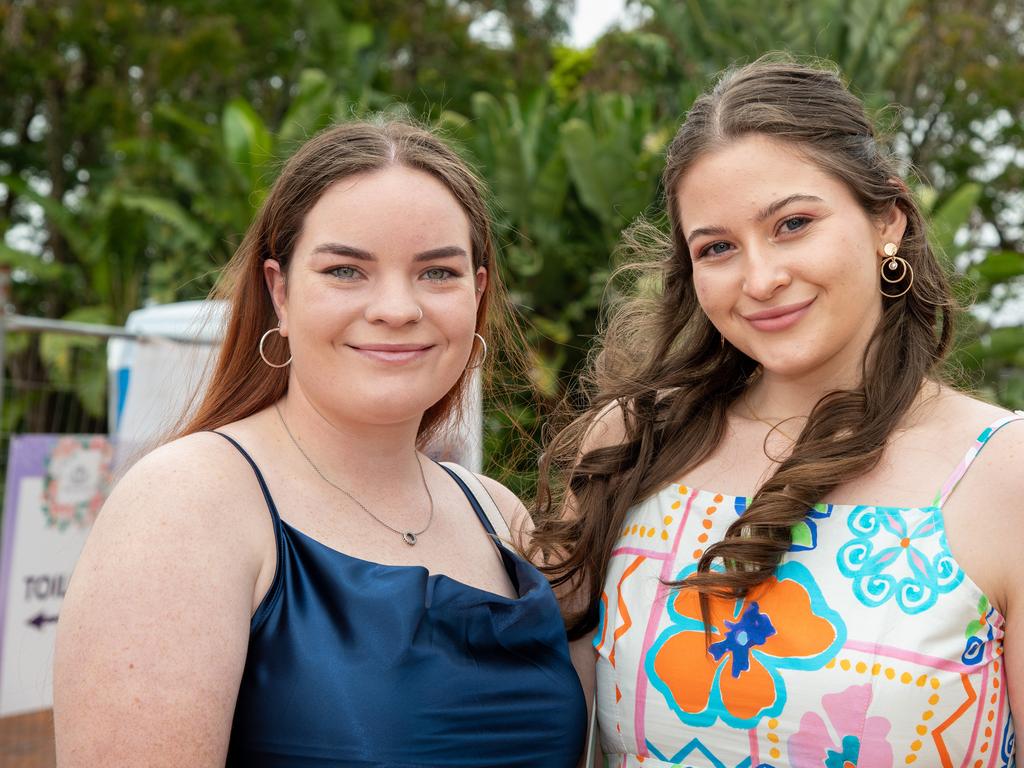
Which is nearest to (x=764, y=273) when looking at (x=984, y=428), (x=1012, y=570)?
(x=984, y=428)

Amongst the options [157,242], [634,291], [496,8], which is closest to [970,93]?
[496,8]

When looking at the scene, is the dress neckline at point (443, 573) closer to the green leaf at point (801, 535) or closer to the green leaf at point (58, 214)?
the green leaf at point (801, 535)

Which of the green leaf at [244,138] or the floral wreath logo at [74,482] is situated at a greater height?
the green leaf at [244,138]

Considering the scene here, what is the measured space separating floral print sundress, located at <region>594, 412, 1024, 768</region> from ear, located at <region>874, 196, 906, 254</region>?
472mm

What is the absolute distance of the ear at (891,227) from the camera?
2.47m

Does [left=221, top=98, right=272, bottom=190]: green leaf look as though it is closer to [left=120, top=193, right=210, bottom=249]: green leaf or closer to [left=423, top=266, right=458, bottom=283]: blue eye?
[left=120, top=193, right=210, bottom=249]: green leaf

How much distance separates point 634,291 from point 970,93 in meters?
15.5

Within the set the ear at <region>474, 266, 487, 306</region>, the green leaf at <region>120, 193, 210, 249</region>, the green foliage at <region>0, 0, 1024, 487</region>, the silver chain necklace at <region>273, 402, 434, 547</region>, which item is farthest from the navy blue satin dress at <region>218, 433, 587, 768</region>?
the green leaf at <region>120, 193, 210, 249</region>

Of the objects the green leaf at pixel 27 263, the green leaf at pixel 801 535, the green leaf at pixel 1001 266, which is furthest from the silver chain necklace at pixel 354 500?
the green leaf at pixel 27 263

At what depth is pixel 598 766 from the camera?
2646mm

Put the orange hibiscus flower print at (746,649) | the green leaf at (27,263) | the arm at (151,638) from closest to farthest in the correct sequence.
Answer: the arm at (151,638) → the orange hibiscus flower print at (746,649) → the green leaf at (27,263)

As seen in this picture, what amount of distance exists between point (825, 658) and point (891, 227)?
963 mm

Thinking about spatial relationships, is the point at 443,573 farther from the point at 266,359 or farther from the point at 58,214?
the point at 58,214

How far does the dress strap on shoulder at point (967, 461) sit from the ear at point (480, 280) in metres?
1.14
